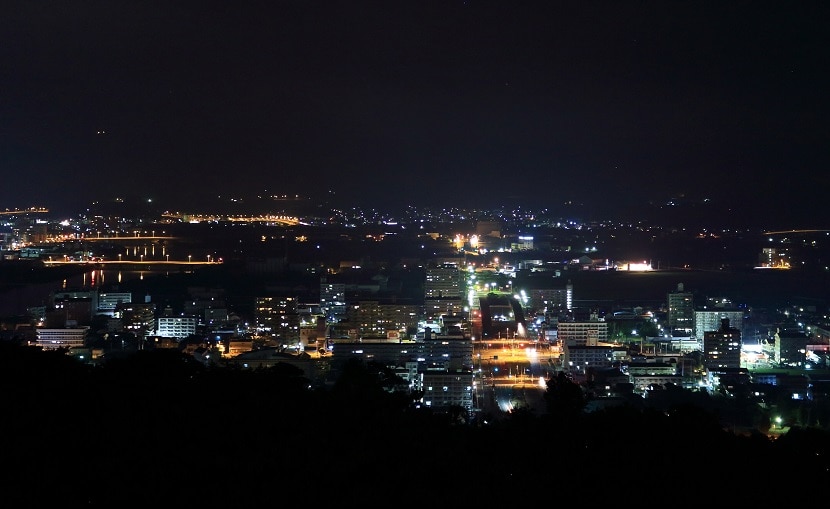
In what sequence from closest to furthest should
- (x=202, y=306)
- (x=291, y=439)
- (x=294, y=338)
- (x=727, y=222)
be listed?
(x=291, y=439) → (x=294, y=338) → (x=202, y=306) → (x=727, y=222)

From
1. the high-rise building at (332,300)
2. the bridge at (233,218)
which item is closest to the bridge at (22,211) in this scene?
the bridge at (233,218)

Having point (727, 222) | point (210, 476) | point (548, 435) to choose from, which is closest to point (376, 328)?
point (548, 435)

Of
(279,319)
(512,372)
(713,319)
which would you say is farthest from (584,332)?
(279,319)

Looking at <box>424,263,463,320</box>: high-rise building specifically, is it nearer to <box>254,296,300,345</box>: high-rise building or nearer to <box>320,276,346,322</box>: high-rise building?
<box>320,276,346,322</box>: high-rise building

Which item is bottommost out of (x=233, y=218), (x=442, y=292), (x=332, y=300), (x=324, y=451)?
(x=324, y=451)

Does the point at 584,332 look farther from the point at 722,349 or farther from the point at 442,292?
the point at 442,292

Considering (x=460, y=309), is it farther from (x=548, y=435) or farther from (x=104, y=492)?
(x=104, y=492)

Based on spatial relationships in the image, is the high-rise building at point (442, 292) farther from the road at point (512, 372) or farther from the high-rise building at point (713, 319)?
the high-rise building at point (713, 319)

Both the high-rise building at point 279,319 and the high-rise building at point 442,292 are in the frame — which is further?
the high-rise building at point 442,292
